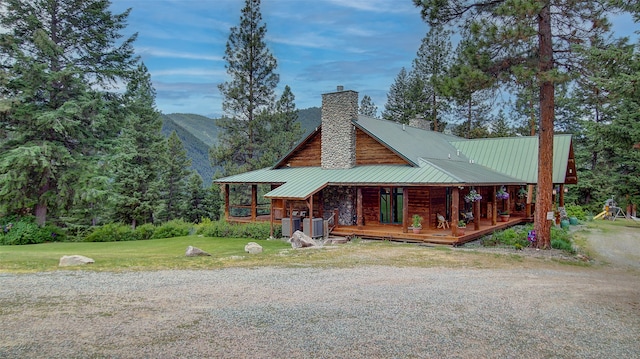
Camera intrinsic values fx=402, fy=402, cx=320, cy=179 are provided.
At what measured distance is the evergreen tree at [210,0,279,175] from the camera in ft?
102

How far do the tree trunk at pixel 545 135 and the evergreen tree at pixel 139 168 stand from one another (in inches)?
801

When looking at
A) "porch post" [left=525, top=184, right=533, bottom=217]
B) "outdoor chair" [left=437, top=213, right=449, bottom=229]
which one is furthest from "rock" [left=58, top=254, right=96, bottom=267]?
"porch post" [left=525, top=184, right=533, bottom=217]

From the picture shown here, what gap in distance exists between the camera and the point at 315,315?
5785 millimetres

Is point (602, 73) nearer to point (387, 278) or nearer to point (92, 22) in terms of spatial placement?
point (387, 278)

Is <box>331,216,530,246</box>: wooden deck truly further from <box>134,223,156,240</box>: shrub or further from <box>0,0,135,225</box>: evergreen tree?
<box>0,0,135,225</box>: evergreen tree

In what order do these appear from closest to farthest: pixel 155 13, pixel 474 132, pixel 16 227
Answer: pixel 155 13, pixel 16 227, pixel 474 132

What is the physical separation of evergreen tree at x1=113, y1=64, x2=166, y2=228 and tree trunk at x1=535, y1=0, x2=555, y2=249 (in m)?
20.4

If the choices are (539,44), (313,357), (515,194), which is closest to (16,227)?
(313,357)

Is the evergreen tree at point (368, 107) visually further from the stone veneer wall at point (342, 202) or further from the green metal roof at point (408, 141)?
the stone veneer wall at point (342, 202)

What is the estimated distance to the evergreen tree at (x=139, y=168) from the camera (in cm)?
2473

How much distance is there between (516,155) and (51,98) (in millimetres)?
24866

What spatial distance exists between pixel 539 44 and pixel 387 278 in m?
8.60

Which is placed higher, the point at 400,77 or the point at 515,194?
the point at 400,77

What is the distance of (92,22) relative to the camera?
869 inches
